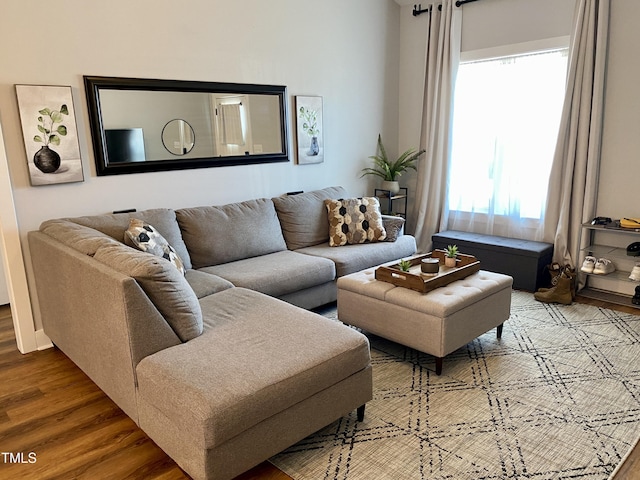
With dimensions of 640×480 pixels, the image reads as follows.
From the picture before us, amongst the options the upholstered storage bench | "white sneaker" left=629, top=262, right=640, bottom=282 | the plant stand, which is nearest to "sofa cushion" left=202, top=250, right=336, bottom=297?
the upholstered storage bench

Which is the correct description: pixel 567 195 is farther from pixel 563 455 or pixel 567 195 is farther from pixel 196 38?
pixel 196 38

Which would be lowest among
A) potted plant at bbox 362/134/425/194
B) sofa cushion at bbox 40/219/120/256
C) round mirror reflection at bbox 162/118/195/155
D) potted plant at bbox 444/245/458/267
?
potted plant at bbox 444/245/458/267

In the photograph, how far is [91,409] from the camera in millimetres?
2422

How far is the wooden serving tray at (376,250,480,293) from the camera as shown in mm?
2764

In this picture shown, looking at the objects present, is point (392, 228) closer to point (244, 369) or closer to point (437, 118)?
point (437, 118)

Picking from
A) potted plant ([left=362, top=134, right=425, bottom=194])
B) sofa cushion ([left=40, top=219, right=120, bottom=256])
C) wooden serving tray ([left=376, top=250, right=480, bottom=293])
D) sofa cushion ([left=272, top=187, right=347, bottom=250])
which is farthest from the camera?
potted plant ([left=362, top=134, right=425, bottom=194])

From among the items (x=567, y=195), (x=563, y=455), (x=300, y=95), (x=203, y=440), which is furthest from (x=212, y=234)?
(x=567, y=195)

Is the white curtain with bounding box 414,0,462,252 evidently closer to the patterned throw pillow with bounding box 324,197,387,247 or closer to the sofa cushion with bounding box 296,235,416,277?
the sofa cushion with bounding box 296,235,416,277

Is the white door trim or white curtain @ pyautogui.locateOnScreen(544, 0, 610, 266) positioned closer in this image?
the white door trim

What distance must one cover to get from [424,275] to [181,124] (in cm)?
209

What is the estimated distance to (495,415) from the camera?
232 centimetres

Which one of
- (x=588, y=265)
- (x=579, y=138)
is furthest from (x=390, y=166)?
(x=588, y=265)

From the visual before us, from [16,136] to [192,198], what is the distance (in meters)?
1.23

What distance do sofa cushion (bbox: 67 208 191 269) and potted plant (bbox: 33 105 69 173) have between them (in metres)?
0.37
